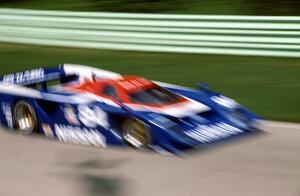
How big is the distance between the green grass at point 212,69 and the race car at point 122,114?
55.0 inches

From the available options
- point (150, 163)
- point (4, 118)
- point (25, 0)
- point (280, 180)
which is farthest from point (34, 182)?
point (25, 0)

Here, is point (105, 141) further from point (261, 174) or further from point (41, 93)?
point (261, 174)

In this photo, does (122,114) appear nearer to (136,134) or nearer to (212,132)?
(136,134)

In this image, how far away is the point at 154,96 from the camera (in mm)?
6926

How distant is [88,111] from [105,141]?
1.15ft

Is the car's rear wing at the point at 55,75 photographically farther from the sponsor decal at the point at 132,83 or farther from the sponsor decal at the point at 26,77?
the sponsor decal at the point at 132,83

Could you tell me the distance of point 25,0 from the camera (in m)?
22.2

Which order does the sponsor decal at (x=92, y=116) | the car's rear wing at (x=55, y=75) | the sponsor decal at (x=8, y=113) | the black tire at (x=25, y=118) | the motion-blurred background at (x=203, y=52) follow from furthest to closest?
the motion-blurred background at (x=203, y=52)
the car's rear wing at (x=55, y=75)
the sponsor decal at (x=8, y=113)
the black tire at (x=25, y=118)
the sponsor decal at (x=92, y=116)

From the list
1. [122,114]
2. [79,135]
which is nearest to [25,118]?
[79,135]

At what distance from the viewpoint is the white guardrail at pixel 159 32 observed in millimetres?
11883

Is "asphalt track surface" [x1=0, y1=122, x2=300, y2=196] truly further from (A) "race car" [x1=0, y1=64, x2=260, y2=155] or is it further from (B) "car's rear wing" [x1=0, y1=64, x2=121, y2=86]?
(B) "car's rear wing" [x1=0, y1=64, x2=121, y2=86]

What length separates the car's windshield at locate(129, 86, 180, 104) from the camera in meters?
6.78

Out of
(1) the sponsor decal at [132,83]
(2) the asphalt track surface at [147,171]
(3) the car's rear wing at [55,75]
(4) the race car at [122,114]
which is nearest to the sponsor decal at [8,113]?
(4) the race car at [122,114]

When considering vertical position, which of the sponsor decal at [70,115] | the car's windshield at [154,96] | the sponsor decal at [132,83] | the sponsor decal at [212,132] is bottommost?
the sponsor decal at [70,115]
